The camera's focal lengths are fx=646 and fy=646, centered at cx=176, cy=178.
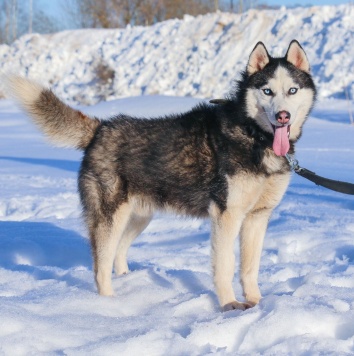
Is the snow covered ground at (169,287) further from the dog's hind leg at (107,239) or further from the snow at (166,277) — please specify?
the dog's hind leg at (107,239)

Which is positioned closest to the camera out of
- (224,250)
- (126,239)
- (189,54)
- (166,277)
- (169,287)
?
(224,250)

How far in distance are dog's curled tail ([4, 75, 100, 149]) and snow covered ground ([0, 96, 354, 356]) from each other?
23 centimetres

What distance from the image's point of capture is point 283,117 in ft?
11.9

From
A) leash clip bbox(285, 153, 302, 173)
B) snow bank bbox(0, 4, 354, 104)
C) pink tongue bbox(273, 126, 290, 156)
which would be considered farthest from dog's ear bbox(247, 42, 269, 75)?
snow bank bbox(0, 4, 354, 104)

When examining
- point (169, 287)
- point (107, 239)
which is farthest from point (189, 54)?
point (169, 287)

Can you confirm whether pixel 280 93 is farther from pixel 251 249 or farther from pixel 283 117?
pixel 251 249

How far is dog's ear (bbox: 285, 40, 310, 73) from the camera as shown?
4.04 meters

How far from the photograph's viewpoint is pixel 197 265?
5172 mm

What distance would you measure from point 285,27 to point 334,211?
19768 millimetres

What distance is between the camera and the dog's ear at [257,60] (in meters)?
3.99

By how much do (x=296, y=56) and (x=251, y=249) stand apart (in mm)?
1247

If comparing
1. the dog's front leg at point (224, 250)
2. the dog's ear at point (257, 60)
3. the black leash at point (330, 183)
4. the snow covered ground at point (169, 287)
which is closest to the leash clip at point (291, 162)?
the black leash at point (330, 183)

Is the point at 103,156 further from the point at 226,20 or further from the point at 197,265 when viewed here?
the point at 226,20

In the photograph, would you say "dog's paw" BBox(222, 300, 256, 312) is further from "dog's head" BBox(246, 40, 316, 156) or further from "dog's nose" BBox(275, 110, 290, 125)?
"dog's nose" BBox(275, 110, 290, 125)
